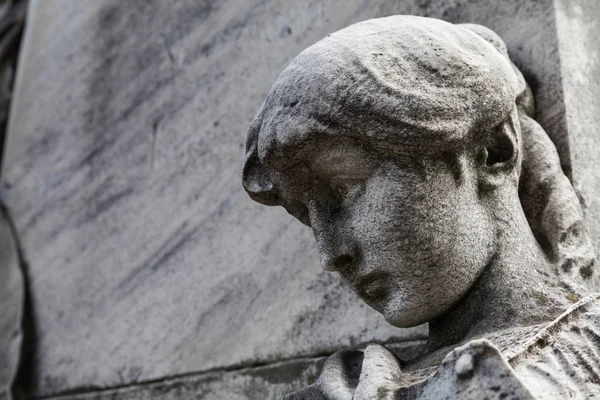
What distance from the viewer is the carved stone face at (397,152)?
46.9 inches

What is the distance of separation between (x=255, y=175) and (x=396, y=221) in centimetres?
27

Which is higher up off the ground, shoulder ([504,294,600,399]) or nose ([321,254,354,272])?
nose ([321,254,354,272])

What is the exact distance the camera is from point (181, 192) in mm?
2477

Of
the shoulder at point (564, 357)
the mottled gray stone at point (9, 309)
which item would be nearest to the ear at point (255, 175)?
the shoulder at point (564, 357)

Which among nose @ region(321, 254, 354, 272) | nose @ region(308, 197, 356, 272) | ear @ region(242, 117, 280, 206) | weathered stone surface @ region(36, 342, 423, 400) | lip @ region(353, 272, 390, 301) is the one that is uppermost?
ear @ region(242, 117, 280, 206)

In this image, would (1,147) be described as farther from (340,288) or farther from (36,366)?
(340,288)

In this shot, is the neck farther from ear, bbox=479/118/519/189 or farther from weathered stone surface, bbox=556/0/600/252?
weathered stone surface, bbox=556/0/600/252

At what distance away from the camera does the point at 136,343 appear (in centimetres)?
245

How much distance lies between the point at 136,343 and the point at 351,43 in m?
1.46

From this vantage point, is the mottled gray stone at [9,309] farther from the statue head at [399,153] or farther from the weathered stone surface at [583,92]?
the weathered stone surface at [583,92]

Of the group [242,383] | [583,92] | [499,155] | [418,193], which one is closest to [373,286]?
[418,193]

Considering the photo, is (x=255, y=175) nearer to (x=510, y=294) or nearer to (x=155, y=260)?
(x=510, y=294)

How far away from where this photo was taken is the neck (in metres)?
1.24

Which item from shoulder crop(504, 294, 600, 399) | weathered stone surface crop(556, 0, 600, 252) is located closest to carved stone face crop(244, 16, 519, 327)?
shoulder crop(504, 294, 600, 399)
